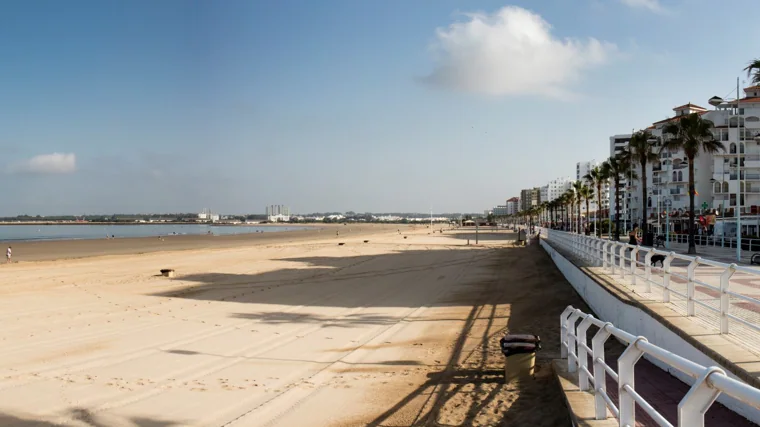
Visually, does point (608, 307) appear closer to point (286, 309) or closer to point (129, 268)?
point (286, 309)

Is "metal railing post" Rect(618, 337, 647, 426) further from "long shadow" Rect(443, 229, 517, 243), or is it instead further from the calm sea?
the calm sea

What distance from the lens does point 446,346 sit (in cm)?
1099

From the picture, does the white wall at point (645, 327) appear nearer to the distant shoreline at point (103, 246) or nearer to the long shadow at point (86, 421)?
the long shadow at point (86, 421)

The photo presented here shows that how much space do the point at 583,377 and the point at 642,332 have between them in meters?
3.07

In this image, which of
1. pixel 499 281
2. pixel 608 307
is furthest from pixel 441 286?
pixel 608 307

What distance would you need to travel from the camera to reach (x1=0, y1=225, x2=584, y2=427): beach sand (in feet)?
23.8

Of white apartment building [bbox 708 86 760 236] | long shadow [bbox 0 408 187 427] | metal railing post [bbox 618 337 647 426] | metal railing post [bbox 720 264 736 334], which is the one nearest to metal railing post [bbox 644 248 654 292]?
metal railing post [bbox 720 264 736 334]

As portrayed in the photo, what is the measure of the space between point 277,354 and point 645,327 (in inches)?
255

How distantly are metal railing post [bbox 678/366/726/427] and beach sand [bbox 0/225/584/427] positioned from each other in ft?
11.9

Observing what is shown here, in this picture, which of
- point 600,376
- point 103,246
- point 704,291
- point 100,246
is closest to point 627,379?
point 600,376

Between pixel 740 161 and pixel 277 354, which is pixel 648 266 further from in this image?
pixel 740 161

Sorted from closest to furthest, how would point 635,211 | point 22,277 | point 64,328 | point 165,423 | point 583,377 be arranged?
point 583,377 → point 165,423 → point 64,328 → point 22,277 → point 635,211

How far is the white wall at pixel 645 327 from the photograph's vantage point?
5500 mm

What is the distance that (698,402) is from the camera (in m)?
2.80
